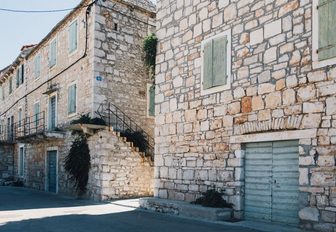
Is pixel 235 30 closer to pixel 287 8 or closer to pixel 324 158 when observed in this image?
pixel 287 8

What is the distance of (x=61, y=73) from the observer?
17.4 m

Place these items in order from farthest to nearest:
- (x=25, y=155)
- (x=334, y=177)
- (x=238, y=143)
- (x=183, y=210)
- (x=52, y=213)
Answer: (x=25, y=155) < (x=52, y=213) < (x=183, y=210) < (x=238, y=143) < (x=334, y=177)

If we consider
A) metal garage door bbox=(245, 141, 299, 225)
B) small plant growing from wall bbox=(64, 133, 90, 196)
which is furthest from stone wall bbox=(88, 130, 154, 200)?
metal garage door bbox=(245, 141, 299, 225)

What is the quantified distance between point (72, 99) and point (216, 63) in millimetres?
8362

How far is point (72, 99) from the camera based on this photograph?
16.1 meters

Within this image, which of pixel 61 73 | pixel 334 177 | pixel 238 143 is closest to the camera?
pixel 334 177

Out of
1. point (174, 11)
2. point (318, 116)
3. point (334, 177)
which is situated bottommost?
point (334, 177)

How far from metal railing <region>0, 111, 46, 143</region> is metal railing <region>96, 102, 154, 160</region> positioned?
4.19m

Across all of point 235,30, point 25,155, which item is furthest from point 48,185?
point 235,30

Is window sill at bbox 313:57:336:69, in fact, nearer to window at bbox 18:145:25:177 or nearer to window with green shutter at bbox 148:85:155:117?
window with green shutter at bbox 148:85:155:117

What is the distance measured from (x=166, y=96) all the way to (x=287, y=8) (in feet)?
14.7

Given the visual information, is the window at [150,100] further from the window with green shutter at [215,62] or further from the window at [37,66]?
the window at [37,66]

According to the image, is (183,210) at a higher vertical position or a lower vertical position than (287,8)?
lower

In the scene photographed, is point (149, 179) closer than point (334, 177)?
No
